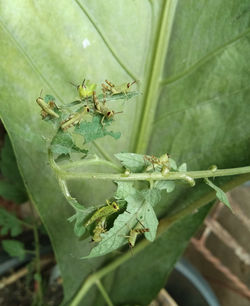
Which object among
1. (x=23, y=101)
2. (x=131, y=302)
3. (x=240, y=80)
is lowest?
(x=131, y=302)

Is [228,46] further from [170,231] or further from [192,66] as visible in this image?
[170,231]

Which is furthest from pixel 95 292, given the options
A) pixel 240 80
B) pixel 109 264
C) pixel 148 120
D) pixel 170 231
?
pixel 240 80

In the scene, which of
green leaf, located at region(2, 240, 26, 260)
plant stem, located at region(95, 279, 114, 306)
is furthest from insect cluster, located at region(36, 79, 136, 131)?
green leaf, located at region(2, 240, 26, 260)

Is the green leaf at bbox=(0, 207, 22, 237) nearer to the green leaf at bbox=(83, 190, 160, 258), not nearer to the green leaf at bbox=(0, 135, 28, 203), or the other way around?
the green leaf at bbox=(0, 135, 28, 203)

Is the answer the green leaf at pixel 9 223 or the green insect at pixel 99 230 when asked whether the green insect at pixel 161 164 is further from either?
the green leaf at pixel 9 223

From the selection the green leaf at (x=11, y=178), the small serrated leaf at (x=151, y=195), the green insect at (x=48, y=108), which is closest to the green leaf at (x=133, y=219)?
the small serrated leaf at (x=151, y=195)

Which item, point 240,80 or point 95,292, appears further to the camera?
point 95,292

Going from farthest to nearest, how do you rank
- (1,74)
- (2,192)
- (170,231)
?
(2,192), (170,231), (1,74)

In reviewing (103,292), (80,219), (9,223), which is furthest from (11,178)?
(80,219)

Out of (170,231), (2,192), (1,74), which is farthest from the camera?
(2,192)
